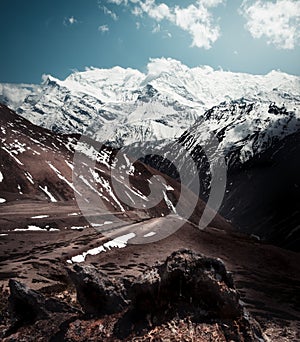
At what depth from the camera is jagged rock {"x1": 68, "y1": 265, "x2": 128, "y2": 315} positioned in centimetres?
1670

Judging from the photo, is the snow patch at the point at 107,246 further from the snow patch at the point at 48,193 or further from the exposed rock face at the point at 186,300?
the snow patch at the point at 48,193

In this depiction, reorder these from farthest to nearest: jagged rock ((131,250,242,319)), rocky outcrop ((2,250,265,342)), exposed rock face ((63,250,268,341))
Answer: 1. jagged rock ((131,250,242,319))
2. exposed rock face ((63,250,268,341))
3. rocky outcrop ((2,250,265,342))

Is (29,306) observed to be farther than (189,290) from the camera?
Yes

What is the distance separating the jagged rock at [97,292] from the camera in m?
16.7

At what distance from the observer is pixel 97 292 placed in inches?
674

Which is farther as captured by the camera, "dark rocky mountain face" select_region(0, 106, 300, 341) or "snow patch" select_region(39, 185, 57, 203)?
"snow patch" select_region(39, 185, 57, 203)

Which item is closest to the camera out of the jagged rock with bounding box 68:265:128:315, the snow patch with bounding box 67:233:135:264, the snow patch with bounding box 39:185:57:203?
the jagged rock with bounding box 68:265:128:315

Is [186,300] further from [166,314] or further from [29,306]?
[29,306]

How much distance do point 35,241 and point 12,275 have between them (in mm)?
24114

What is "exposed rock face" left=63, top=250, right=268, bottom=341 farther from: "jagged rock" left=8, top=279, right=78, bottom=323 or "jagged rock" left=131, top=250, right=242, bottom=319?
"jagged rock" left=8, top=279, right=78, bottom=323

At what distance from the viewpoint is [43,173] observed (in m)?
144

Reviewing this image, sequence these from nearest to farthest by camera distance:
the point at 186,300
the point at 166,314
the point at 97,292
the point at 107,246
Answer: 1. the point at 166,314
2. the point at 186,300
3. the point at 97,292
4. the point at 107,246

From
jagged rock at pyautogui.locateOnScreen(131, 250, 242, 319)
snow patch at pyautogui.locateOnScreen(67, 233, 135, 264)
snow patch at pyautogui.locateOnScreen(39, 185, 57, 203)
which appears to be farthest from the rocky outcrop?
snow patch at pyautogui.locateOnScreen(39, 185, 57, 203)

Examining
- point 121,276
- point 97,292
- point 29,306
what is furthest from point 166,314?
point 121,276
